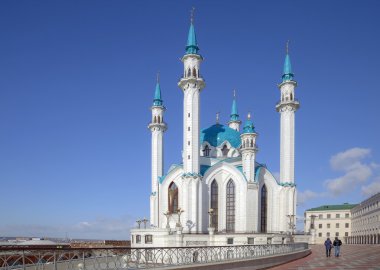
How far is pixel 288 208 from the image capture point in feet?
144

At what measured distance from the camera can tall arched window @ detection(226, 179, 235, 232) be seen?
4272 cm

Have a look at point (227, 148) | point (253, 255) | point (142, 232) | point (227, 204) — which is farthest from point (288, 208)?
point (253, 255)

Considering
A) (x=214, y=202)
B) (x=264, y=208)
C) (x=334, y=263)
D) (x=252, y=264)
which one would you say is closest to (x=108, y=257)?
(x=252, y=264)

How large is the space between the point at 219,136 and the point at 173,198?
36.6 feet

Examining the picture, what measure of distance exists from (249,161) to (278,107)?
342 inches

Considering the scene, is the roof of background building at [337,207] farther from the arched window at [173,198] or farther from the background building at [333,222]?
the arched window at [173,198]

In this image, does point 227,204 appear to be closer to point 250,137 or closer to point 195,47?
point 250,137

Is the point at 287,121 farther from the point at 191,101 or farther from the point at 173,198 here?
the point at 173,198

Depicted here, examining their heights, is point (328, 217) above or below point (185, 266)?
below

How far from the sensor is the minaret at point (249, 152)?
141 feet

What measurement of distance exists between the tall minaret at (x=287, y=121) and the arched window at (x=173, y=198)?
12.4m

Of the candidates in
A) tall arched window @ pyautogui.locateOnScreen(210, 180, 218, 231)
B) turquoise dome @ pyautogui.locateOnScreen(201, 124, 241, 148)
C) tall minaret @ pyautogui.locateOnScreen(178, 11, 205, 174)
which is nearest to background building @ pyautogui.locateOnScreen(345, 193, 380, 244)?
turquoise dome @ pyautogui.locateOnScreen(201, 124, 241, 148)

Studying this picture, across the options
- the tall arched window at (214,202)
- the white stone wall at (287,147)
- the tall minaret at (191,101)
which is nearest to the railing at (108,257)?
the tall minaret at (191,101)

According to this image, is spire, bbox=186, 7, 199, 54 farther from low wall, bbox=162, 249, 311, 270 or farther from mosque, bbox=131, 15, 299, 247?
low wall, bbox=162, 249, 311, 270
